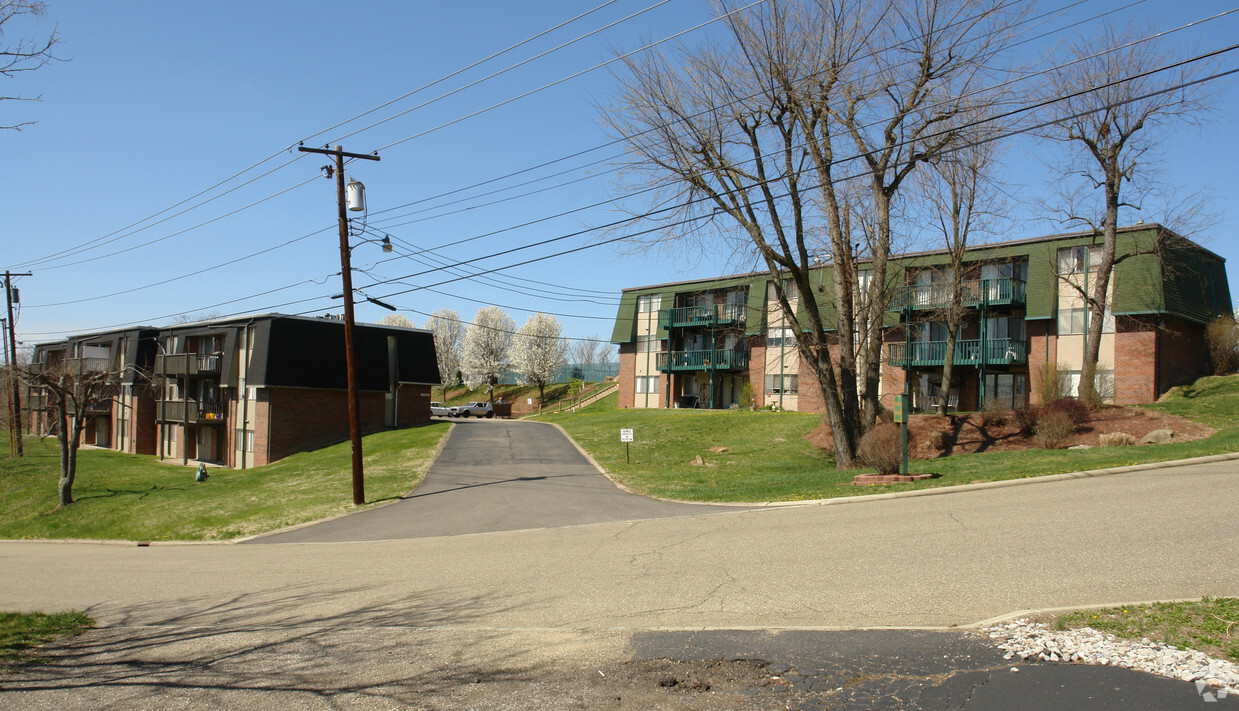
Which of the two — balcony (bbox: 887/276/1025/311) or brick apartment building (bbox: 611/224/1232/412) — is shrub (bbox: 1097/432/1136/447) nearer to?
brick apartment building (bbox: 611/224/1232/412)

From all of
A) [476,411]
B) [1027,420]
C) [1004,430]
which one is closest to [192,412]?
[476,411]

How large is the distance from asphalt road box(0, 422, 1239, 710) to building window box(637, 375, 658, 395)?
41342mm

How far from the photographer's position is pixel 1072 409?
2548 centimetres

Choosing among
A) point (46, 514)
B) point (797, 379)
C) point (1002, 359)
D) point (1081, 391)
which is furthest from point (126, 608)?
point (797, 379)

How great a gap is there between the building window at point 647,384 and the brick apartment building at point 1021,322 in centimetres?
544

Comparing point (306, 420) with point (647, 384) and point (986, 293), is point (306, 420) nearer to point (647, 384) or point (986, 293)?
point (647, 384)

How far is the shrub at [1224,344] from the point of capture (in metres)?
34.8

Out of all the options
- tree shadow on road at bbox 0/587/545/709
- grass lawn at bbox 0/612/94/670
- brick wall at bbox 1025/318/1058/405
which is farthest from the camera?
brick wall at bbox 1025/318/1058/405

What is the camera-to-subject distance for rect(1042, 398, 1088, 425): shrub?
82.5ft

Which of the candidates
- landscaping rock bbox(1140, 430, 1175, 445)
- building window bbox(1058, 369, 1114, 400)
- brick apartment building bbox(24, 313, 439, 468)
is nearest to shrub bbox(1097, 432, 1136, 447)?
landscaping rock bbox(1140, 430, 1175, 445)

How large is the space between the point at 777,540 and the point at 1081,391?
21.2m

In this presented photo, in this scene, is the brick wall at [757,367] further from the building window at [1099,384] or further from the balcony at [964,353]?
the building window at [1099,384]

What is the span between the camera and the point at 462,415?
69.7m

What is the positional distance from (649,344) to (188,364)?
2922cm
